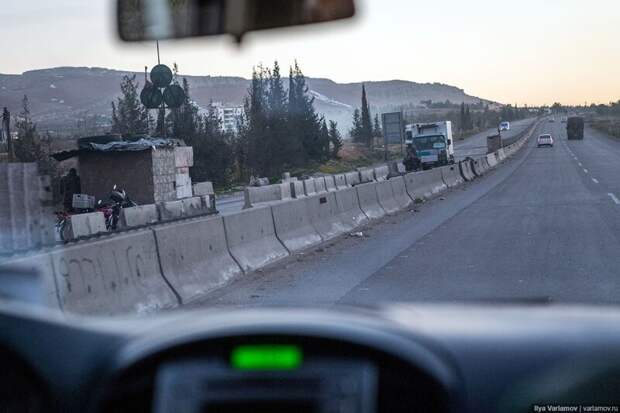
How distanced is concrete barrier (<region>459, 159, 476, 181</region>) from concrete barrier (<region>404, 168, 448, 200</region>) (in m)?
6.33

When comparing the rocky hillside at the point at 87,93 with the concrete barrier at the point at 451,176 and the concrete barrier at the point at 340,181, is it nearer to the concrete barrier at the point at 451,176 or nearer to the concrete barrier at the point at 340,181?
the concrete barrier at the point at 451,176

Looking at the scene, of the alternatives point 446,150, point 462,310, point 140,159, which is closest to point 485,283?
point 462,310

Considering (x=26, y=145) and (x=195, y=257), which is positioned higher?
(x=26, y=145)

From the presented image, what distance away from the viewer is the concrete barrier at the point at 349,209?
21.3m

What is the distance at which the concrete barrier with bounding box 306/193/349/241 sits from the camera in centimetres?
1898

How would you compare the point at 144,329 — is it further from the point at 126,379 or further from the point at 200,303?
the point at 200,303

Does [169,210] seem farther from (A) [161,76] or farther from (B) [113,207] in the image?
(A) [161,76]

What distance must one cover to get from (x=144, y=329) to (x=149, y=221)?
68.5ft

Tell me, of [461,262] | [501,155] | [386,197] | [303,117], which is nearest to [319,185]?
[386,197]

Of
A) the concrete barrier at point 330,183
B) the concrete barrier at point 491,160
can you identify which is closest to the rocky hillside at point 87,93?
the concrete barrier at point 491,160

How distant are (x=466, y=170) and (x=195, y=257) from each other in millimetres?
34780

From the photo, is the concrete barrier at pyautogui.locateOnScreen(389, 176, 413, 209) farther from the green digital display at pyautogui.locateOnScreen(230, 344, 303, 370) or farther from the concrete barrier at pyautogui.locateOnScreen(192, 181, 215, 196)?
the green digital display at pyautogui.locateOnScreen(230, 344, 303, 370)

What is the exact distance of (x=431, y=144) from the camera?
63469 millimetres

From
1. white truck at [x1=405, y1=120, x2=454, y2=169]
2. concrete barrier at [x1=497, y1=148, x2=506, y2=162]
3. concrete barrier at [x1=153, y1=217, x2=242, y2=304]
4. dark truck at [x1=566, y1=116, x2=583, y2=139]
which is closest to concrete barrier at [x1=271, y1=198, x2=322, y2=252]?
concrete barrier at [x1=153, y1=217, x2=242, y2=304]
